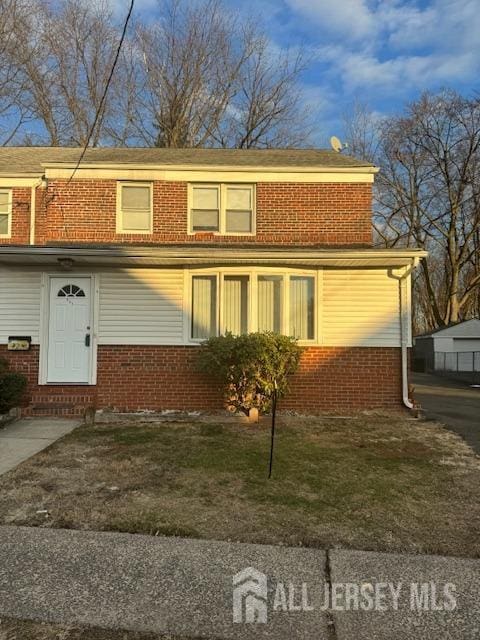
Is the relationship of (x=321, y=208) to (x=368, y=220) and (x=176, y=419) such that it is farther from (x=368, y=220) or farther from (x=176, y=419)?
(x=176, y=419)

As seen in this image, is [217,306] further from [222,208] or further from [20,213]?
[20,213]

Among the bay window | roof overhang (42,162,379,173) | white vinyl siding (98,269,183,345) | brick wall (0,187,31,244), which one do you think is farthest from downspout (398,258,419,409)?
brick wall (0,187,31,244)

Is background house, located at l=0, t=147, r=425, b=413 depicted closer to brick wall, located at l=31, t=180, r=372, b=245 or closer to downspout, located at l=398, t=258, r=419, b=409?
downspout, located at l=398, t=258, r=419, b=409

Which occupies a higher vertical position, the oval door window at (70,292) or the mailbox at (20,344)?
the oval door window at (70,292)

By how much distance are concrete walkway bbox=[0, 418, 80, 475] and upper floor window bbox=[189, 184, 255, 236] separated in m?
4.69

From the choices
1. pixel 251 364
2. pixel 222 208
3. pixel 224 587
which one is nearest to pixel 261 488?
pixel 224 587

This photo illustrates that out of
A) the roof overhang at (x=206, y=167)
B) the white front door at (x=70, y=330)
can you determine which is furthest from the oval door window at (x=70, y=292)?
the roof overhang at (x=206, y=167)

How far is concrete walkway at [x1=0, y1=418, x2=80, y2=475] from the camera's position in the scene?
5.80 meters

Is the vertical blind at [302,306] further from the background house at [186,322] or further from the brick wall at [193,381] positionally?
the brick wall at [193,381]

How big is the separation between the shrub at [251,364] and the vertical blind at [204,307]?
667 mm

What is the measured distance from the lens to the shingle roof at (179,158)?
33.8 feet

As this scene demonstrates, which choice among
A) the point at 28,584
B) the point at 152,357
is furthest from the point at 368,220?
the point at 28,584

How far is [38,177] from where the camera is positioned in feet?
34.1

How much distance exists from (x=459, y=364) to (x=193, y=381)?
64.4 feet
